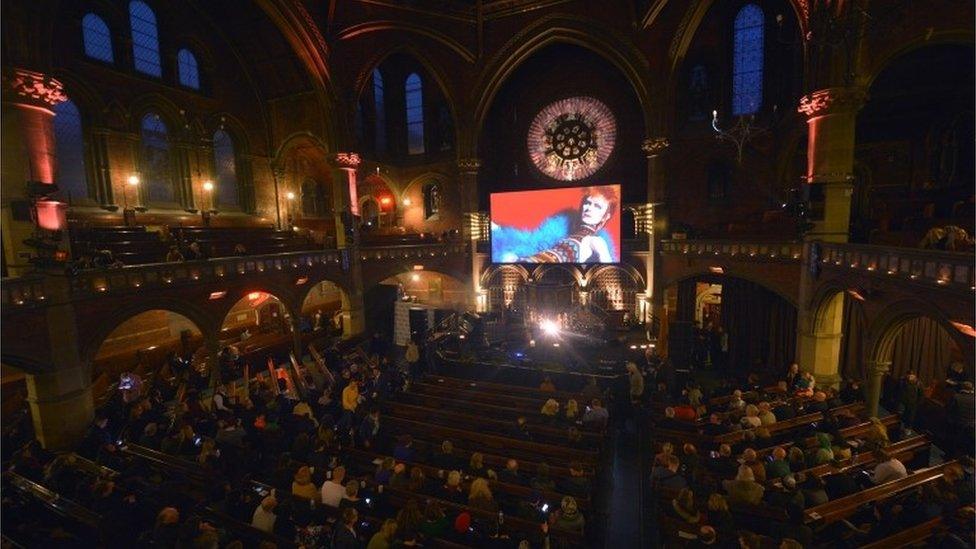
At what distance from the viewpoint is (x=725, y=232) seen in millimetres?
17906

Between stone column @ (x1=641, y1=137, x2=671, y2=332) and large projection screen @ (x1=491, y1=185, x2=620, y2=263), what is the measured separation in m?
1.65

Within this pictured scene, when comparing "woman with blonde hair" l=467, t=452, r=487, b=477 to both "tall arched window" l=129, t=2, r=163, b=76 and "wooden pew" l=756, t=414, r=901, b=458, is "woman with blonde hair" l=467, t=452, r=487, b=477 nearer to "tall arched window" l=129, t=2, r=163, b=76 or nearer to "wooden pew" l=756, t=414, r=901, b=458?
"wooden pew" l=756, t=414, r=901, b=458

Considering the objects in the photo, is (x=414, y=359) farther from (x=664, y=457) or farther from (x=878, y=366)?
(x=878, y=366)

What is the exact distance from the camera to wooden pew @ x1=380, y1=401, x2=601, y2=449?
10.0m

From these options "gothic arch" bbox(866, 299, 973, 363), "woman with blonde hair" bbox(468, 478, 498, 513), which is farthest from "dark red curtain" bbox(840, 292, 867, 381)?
"woman with blonde hair" bbox(468, 478, 498, 513)

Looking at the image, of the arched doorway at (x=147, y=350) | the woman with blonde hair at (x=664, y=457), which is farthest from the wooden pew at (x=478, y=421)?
the arched doorway at (x=147, y=350)

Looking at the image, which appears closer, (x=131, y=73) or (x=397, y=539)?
(x=397, y=539)

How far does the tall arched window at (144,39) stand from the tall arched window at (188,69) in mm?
845

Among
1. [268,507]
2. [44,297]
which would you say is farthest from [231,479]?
[44,297]

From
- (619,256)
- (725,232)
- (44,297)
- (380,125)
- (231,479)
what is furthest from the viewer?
(380,125)

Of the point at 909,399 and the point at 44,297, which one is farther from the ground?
the point at 44,297

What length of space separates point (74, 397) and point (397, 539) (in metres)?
10.6

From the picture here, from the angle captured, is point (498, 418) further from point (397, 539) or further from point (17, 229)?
point (17, 229)

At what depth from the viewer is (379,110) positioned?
2577cm
